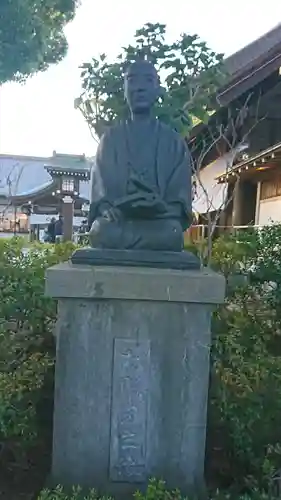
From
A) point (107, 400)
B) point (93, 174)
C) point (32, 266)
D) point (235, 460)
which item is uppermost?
point (93, 174)

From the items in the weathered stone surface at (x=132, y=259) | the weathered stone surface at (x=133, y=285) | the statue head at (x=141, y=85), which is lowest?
the weathered stone surface at (x=133, y=285)

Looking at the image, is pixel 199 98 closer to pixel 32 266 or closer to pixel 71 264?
pixel 32 266

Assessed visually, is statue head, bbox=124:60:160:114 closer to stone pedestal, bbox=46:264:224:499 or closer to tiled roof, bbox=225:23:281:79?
stone pedestal, bbox=46:264:224:499

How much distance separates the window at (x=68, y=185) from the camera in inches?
773

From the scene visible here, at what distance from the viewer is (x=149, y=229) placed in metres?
2.92

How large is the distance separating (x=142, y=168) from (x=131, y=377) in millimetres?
1153

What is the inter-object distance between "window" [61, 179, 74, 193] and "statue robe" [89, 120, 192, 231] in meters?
16.7

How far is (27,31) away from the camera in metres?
8.41

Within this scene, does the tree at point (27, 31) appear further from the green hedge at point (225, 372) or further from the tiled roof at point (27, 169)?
the tiled roof at point (27, 169)

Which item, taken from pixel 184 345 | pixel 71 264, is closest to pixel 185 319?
pixel 184 345

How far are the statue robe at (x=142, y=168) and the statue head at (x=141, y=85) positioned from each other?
0.48 feet

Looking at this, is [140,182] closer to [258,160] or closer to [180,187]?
[180,187]

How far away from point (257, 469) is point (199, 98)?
Answer: 151 inches

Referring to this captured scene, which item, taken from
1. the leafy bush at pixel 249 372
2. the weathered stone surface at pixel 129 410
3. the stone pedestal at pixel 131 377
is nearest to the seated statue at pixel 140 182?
the stone pedestal at pixel 131 377
